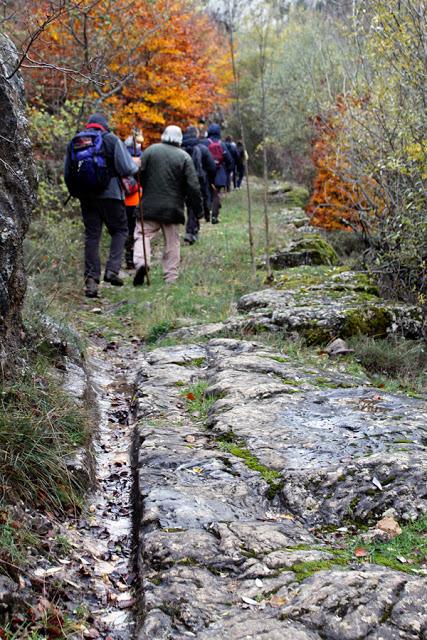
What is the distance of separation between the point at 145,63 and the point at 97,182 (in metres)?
10.5

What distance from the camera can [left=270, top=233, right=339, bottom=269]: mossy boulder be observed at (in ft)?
36.2

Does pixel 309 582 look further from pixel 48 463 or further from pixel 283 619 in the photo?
pixel 48 463

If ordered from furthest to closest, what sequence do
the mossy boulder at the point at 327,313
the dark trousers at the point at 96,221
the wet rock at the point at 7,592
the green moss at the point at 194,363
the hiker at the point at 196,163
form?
the hiker at the point at 196,163 < the dark trousers at the point at 96,221 < the mossy boulder at the point at 327,313 < the green moss at the point at 194,363 < the wet rock at the point at 7,592

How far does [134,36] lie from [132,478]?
12.0 m

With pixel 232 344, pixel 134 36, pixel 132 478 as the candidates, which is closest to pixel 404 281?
pixel 232 344

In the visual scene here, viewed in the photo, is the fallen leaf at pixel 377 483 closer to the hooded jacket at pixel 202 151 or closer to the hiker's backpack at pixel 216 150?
the hooded jacket at pixel 202 151

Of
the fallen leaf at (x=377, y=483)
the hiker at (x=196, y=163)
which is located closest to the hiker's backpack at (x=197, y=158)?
the hiker at (x=196, y=163)

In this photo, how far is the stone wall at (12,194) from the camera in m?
4.05

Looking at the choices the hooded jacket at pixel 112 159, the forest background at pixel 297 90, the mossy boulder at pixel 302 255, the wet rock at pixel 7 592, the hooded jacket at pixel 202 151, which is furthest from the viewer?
the hooded jacket at pixel 202 151

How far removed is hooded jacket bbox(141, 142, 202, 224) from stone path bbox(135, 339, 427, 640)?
4.49 m

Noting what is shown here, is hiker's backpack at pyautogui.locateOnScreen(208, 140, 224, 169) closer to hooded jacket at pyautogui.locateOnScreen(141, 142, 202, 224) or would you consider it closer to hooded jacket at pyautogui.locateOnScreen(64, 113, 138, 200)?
hooded jacket at pyautogui.locateOnScreen(141, 142, 202, 224)

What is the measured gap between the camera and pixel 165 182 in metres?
9.77

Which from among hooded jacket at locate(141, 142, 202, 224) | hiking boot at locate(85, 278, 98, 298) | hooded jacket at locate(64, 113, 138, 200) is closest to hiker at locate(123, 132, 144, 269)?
hooded jacket at locate(141, 142, 202, 224)

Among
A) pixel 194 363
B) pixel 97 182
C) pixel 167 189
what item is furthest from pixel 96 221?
pixel 194 363
